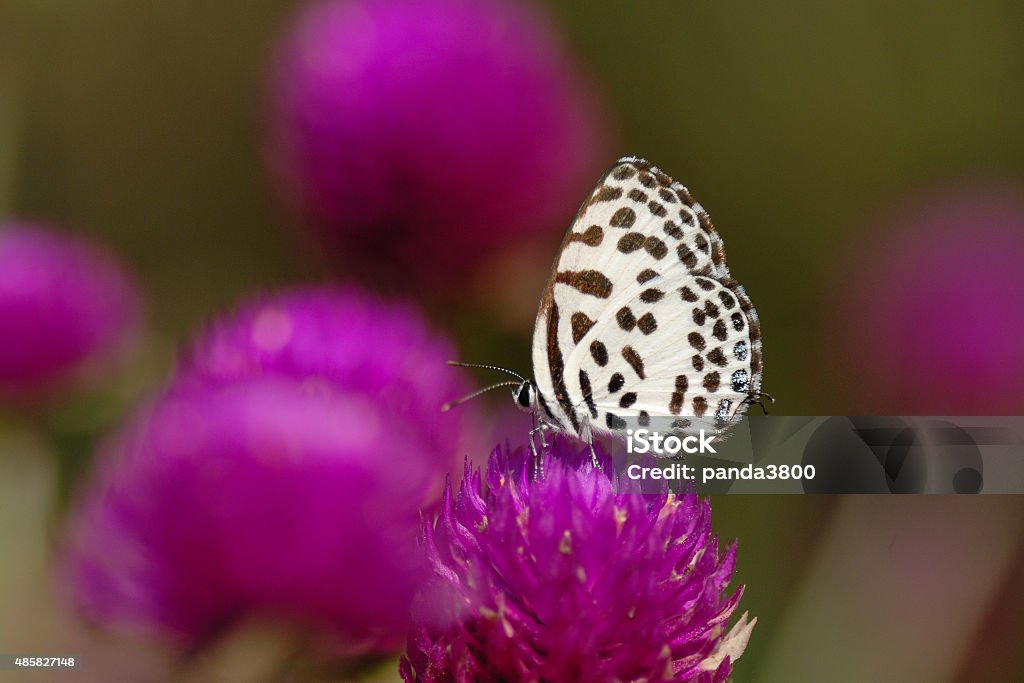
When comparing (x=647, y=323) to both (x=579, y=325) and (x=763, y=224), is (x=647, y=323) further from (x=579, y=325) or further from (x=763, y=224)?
(x=763, y=224)

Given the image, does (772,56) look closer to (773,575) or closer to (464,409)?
(773,575)

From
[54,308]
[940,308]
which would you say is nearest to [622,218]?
[54,308]

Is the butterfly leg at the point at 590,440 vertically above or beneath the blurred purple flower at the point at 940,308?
beneath

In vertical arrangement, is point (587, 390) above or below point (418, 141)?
below

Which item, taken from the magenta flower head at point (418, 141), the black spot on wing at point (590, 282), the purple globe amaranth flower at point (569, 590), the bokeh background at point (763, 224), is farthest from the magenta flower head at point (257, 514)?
the magenta flower head at point (418, 141)

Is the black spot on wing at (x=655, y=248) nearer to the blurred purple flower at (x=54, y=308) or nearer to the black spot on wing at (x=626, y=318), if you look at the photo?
the black spot on wing at (x=626, y=318)

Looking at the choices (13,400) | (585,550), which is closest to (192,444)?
(585,550)
